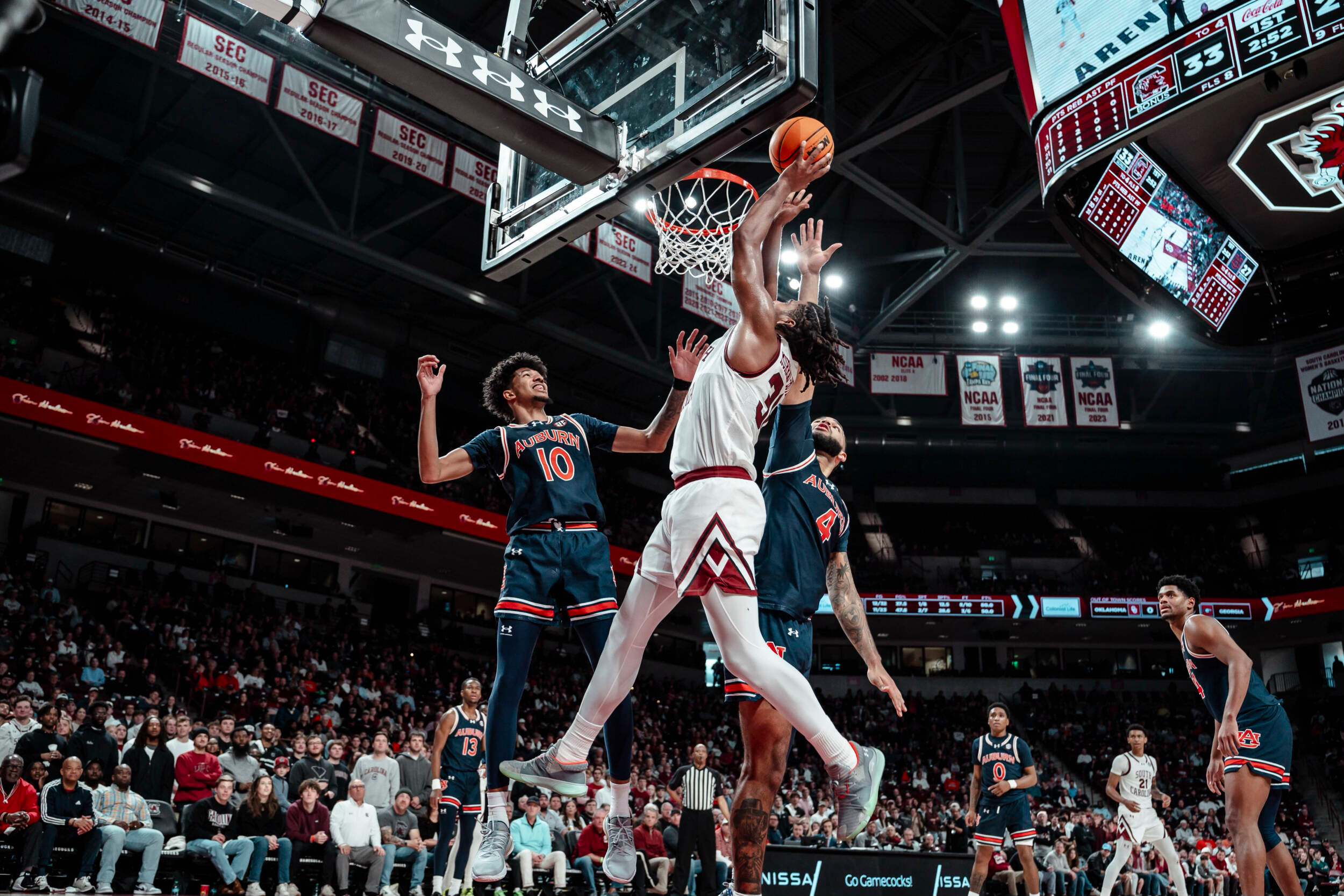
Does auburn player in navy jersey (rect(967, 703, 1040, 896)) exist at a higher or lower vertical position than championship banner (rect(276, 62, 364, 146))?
lower

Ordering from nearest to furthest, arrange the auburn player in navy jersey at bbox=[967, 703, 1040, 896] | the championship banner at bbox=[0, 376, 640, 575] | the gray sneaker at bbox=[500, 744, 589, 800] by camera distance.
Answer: the gray sneaker at bbox=[500, 744, 589, 800] → the auburn player in navy jersey at bbox=[967, 703, 1040, 896] → the championship banner at bbox=[0, 376, 640, 575]

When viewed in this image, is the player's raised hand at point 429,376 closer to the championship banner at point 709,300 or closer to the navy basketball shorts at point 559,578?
the navy basketball shorts at point 559,578

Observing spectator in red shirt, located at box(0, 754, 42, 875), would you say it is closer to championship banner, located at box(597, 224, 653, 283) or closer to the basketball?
the basketball

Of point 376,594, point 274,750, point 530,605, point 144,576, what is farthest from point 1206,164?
point 376,594

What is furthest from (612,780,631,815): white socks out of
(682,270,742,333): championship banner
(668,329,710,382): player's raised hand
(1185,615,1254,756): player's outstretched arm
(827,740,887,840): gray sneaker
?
(682,270,742,333): championship banner

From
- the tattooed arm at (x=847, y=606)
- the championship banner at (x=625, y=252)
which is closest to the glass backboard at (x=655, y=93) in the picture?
the tattooed arm at (x=847, y=606)

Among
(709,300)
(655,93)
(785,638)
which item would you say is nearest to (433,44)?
(655,93)

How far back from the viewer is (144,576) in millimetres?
20812

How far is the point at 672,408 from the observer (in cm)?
498

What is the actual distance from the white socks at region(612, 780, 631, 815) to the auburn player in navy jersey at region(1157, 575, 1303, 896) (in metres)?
3.45

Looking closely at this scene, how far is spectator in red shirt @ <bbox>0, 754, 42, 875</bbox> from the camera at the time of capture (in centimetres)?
788

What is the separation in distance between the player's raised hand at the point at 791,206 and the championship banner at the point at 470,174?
1387 cm

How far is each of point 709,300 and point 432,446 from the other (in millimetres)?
16105

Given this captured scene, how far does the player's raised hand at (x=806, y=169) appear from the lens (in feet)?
13.6
